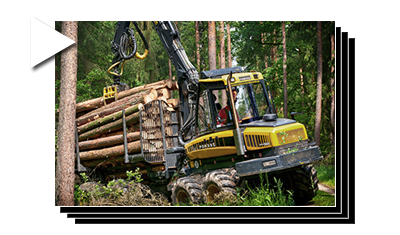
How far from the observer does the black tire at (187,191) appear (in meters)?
7.11

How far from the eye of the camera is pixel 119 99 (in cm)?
1032

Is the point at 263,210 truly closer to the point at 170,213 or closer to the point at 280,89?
the point at 170,213

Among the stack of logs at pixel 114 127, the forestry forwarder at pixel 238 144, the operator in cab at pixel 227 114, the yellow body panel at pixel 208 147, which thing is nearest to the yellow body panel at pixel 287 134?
the forestry forwarder at pixel 238 144

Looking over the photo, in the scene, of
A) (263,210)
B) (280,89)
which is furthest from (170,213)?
(280,89)

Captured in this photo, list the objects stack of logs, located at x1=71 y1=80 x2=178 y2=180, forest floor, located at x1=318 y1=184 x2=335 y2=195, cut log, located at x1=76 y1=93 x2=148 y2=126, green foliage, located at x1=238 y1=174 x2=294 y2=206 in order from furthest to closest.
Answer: cut log, located at x1=76 y1=93 x2=148 y2=126 → stack of logs, located at x1=71 y1=80 x2=178 y2=180 → forest floor, located at x1=318 y1=184 x2=335 y2=195 → green foliage, located at x1=238 y1=174 x2=294 y2=206

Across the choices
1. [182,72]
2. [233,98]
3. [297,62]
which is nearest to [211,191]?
[233,98]

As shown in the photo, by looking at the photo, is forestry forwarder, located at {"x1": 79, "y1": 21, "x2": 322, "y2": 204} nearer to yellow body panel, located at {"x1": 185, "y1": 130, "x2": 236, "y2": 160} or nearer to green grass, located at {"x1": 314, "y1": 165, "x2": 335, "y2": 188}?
yellow body panel, located at {"x1": 185, "y1": 130, "x2": 236, "y2": 160}

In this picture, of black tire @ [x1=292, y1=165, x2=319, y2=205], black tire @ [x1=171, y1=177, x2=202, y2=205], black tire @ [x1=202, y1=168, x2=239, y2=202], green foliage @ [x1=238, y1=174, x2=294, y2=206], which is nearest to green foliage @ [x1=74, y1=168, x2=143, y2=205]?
black tire @ [x1=171, y1=177, x2=202, y2=205]

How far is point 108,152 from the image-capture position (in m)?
9.64

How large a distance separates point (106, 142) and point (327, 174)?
549cm

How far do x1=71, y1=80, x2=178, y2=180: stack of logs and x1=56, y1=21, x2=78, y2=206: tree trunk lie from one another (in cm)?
205

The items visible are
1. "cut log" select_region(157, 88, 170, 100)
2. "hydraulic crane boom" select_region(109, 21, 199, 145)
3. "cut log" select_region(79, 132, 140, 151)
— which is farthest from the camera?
"cut log" select_region(157, 88, 170, 100)

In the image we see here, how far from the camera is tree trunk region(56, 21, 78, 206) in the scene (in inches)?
278

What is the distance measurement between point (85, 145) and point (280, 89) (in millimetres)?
6991
